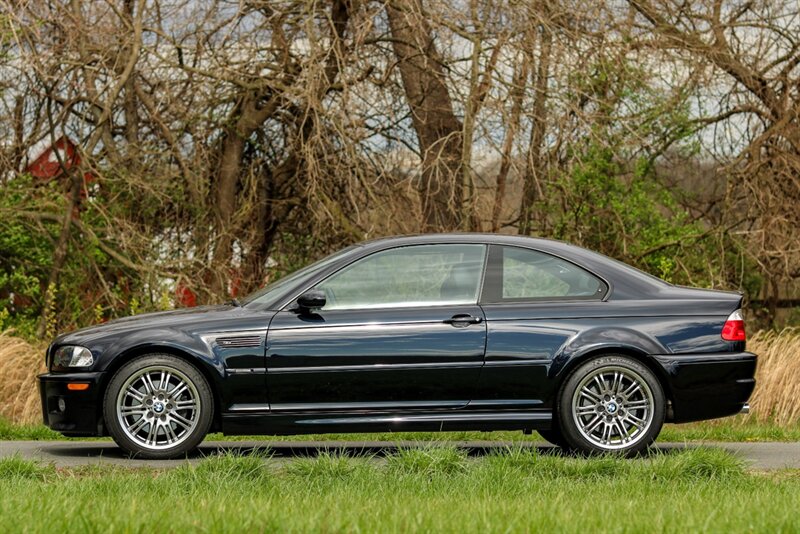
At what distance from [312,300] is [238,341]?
0.59 meters

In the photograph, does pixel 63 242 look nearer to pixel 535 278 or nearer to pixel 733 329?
pixel 535 278

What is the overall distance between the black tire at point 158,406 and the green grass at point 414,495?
653 mm

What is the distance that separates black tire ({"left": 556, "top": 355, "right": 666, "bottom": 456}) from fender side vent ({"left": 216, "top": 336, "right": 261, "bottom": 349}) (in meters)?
2.16

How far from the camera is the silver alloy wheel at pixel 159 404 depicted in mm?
8961

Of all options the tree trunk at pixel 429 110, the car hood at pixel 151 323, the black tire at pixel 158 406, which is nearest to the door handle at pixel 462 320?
the car hood at pixel 151 323

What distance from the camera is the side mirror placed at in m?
8.93

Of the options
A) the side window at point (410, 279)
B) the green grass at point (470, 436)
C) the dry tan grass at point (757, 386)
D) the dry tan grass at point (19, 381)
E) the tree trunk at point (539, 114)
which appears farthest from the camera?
the tree trunk at point (539, 114)

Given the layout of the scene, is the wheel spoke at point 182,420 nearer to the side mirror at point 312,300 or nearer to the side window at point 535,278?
the side mirror at point 312,300

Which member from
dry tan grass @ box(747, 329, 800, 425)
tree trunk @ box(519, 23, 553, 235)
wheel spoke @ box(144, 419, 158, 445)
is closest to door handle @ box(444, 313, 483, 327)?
wheel spoke @ box(144, 419, 158, 445)

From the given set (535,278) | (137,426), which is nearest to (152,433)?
(137,426)

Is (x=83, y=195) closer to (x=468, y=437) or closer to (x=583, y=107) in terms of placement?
(x=583, y=107)

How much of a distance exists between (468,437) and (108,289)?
6.62m

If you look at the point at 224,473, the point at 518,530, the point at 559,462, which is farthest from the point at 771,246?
the point at 518,530

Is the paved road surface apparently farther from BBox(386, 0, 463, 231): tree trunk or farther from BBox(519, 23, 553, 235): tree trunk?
BBox(386, 0, 463, 231): tree trunk
